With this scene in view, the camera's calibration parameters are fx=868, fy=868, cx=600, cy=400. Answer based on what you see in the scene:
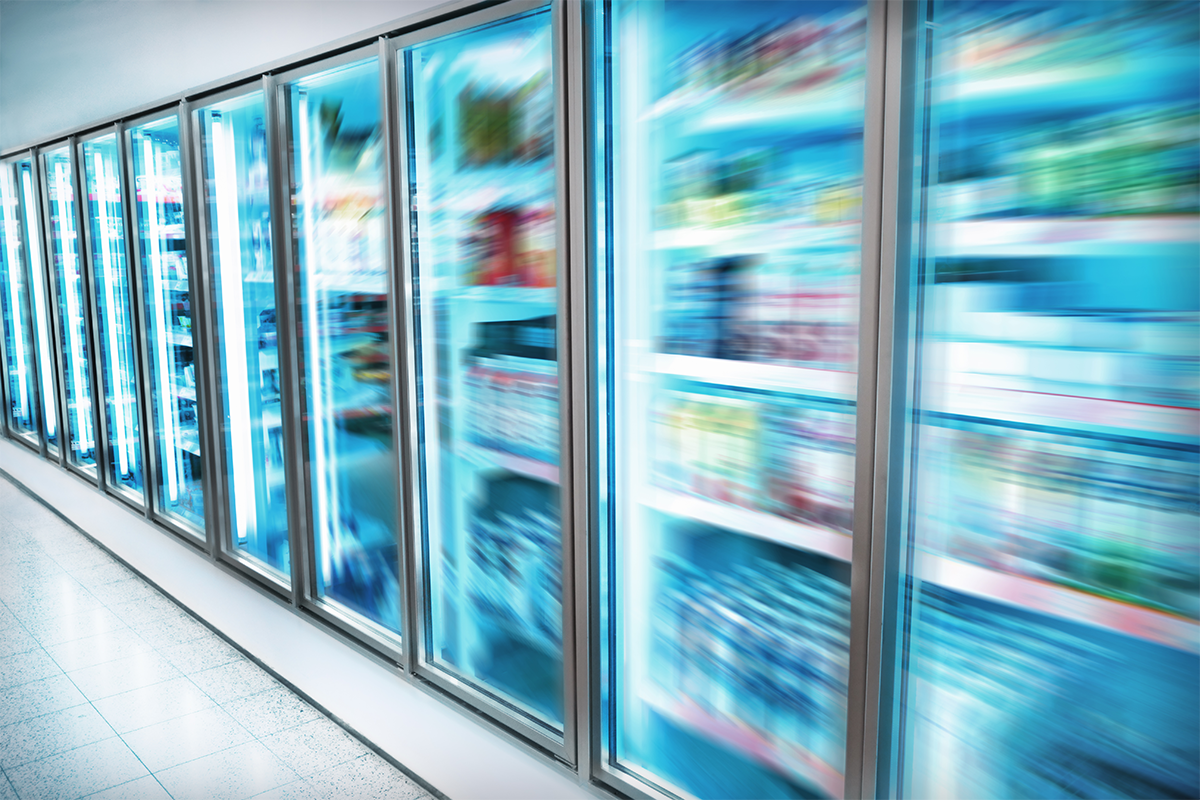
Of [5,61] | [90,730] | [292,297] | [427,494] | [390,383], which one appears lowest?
[90,730]

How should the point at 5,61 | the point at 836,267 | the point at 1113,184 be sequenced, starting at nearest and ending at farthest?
the point at 1113,184
the point at 836,267
the point at 5,61

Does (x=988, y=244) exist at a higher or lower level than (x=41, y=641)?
higher

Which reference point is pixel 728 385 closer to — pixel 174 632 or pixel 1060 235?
pixel 1060 235

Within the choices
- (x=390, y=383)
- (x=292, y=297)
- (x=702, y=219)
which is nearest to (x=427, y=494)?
(x=390, y=383)

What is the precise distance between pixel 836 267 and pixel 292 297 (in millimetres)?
1934

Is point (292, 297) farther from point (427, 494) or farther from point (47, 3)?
point (47, 3)

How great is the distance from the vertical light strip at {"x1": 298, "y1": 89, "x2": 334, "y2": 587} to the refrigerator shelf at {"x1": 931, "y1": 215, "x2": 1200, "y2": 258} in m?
2.04

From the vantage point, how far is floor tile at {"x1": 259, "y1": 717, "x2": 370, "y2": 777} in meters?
2.63

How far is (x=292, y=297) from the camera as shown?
2805 millimetres

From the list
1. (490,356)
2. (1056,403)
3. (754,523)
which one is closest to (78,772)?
(490,356)

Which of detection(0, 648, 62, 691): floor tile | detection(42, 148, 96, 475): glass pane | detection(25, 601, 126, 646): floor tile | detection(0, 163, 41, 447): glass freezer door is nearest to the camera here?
detection(0, 648, 62, 691): floor tile

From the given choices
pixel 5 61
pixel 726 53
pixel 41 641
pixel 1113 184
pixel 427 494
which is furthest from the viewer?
pixel 5 61

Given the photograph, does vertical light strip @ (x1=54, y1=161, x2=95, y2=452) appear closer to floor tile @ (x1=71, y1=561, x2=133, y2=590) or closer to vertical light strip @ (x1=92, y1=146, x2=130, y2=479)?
vertical light strip @ (x1=92, y1=146, x2=130, y2=479)

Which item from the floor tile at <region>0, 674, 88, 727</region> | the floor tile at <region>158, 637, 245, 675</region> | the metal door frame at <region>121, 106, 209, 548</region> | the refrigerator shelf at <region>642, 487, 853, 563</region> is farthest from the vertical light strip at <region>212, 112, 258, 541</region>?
the refrigerator shelf at <region>642, 487, 853, 563</region>
